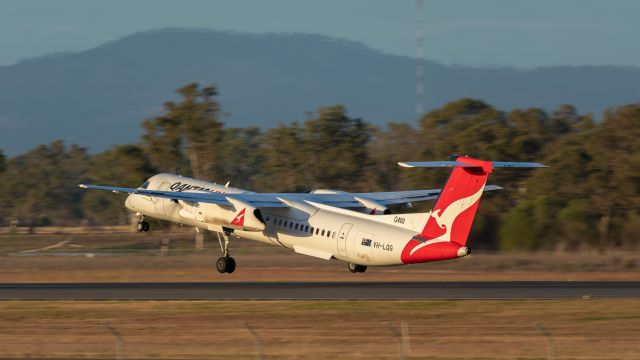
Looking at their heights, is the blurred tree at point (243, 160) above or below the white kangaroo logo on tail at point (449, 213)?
above

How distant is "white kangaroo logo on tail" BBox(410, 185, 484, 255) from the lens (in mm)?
36562

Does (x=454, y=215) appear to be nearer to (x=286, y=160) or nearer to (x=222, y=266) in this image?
(x=222, y=266)

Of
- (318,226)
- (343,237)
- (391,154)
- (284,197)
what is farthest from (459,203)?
(391,154)

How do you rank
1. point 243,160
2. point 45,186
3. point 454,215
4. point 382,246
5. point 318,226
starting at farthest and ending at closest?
point 243,160 → point 45,186 → point 318,226 → point 382,246 → point 454,215

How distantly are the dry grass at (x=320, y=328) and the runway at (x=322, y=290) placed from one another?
1619 mm

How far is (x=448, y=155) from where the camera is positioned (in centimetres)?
8556

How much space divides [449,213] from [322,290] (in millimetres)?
Result: 6653

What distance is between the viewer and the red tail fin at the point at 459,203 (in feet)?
117

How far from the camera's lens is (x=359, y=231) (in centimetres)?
4134

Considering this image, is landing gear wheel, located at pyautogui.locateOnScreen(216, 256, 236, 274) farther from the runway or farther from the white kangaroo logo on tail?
the white kangaroo logo on tail

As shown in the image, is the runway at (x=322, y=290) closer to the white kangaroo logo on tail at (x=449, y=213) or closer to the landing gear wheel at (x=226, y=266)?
the white kangaroo logo on tail at (x=449, y=213)

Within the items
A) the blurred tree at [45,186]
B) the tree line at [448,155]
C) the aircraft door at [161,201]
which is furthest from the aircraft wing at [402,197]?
the blurred tree at [45,186]

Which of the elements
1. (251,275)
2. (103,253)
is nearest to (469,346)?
(251,275)

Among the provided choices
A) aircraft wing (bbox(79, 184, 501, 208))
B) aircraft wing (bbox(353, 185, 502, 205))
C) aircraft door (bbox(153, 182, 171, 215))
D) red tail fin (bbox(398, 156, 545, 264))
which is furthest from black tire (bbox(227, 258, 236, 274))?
red tail fin (bbox(398, 156, 545, 264))
